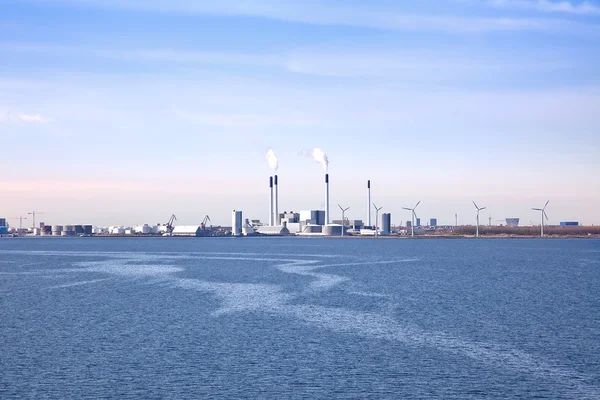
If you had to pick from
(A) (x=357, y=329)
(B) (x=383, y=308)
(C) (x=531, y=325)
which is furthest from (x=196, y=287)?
(C) (x=531, y=325)

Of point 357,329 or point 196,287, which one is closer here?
point 357,329

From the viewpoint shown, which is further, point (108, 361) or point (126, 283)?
point (126, 283)

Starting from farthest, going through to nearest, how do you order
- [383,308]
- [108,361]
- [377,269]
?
[377,269] < [383,308] < [108,361]

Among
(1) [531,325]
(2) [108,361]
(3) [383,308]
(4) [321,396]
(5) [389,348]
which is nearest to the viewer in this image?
(4) [321,396]

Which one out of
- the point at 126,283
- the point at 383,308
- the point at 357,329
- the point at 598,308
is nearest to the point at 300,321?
the point at 357,329

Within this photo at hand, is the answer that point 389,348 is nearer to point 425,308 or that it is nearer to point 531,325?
point 531,325

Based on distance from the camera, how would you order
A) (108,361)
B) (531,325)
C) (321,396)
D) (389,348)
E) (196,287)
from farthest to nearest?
(196,287)
(531,325)
(389,348)
(108,361)
(321,396)

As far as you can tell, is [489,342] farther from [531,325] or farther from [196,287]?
[196,287]
